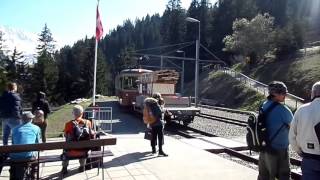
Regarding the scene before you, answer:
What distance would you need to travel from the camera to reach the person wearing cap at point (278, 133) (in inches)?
251

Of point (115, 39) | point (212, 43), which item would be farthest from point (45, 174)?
point (115, 39)

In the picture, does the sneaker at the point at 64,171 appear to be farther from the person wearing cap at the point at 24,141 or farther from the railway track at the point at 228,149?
the railway track at the point at 228,149

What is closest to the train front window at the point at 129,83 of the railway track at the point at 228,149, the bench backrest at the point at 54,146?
the railway track at the point at 228,149

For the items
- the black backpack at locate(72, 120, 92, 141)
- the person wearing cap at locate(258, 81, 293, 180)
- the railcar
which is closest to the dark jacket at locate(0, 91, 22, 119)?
the black backpack at locate(72, 120, 92, 141)

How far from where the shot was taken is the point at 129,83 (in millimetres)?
30047

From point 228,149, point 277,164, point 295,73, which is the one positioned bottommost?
point 228,149

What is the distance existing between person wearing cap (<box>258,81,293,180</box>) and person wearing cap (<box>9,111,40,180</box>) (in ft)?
13.2

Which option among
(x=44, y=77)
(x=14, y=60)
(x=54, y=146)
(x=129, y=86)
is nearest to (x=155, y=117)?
(x=54, y=146)

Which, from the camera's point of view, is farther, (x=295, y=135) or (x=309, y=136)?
(x=295, y=135)

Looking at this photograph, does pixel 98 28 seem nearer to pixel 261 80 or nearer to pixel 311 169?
pixel 311 169

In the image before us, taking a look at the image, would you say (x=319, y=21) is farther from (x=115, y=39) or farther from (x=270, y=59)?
(x=115, y=39)

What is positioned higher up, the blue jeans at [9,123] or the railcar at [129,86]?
the railcar at [129,86]

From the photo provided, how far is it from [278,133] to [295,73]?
48.2 m

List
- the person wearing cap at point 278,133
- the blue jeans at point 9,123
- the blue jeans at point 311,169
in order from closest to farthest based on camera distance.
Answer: the blue jeans at point 311,169 → the person wearing cap at point 278,133 → the blue jeans at point 9,123
